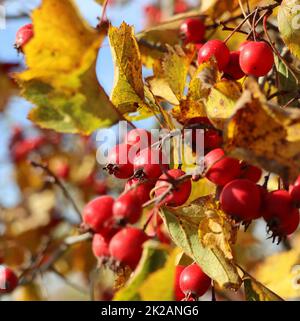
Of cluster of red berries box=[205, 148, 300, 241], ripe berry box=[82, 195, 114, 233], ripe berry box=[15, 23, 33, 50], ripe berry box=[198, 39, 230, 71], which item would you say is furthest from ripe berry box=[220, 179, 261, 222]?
ripe berry box=[15, 23, 33, 50]

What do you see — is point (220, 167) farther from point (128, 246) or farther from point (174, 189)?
point (128, 246)

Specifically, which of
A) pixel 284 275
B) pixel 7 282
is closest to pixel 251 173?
pixel 7 282

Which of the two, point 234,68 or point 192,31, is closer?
point 234,68

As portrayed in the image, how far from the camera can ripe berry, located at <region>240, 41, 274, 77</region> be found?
1289mm

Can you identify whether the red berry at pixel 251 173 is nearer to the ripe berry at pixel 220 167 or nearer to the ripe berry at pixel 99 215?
the ripe berry at pixel 220 167

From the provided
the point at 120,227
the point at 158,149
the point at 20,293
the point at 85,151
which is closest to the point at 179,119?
the point at 158,149

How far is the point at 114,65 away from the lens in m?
1.34

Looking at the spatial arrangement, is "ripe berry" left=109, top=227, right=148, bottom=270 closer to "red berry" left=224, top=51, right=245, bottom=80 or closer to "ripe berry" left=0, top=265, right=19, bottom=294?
"red berry" left=224, top=51, right=245, bottom=80

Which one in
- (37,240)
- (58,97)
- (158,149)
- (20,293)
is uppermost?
(58,97)

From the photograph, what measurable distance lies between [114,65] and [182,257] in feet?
1.80

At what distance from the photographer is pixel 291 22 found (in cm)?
132

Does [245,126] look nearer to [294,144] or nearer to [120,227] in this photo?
[294,144]

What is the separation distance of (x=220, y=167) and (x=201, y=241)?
0.61 ft

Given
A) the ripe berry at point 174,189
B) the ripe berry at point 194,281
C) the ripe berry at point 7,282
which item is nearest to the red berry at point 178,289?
the ripe berry at point 194,281
